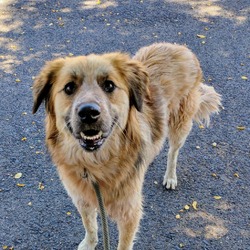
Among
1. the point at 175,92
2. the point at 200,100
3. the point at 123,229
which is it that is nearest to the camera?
the point at 123,229

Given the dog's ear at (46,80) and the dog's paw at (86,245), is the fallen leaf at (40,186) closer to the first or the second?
the dog's paw at (86,245)

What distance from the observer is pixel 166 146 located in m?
4.75

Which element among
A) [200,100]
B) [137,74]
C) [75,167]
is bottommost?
[200,100]

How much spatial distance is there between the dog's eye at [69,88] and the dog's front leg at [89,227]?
1.08m

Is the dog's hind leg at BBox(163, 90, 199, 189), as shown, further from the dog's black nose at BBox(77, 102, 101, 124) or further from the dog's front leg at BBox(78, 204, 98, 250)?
the dog's black nose at BBox(77, 102, 101, 124)

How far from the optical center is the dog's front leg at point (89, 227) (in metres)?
3.33

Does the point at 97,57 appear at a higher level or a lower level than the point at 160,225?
higher

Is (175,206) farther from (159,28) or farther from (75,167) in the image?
(159,28)

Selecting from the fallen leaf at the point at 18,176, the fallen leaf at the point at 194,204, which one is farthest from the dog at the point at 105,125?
the fallen leaf at the point at 18,176

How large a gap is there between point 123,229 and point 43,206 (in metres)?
1.07


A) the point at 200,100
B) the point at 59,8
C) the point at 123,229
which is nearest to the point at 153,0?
the point at 59,8

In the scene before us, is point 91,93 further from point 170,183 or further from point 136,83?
point 170,183

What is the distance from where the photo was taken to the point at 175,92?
3.68 meters

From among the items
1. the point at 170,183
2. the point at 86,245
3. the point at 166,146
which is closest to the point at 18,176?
the point at 86,245
